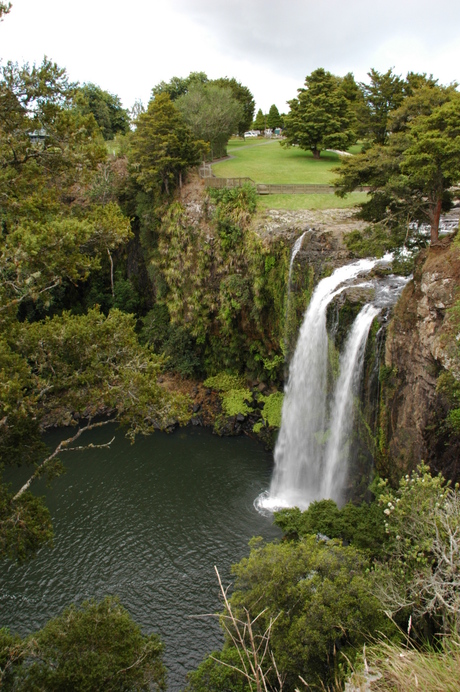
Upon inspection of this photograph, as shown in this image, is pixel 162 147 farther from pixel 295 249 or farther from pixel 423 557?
pixel 423 557

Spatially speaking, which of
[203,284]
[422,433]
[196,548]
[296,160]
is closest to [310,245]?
[203,284]

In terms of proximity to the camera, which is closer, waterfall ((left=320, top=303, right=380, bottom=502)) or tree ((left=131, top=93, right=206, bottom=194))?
waterfall ((left=320, top=303, right=380, bottom=502))

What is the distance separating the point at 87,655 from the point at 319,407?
13864 mm

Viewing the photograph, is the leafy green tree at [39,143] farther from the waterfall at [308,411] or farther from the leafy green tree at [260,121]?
the leafy green tree at [260,121]

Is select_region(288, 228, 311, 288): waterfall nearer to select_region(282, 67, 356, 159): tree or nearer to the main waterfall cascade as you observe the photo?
the main waterfall cascade

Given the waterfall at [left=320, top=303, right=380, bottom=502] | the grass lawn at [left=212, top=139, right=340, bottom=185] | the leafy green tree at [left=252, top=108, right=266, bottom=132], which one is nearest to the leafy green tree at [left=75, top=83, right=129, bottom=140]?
the grass lawn at [left=212, top=139, right=340, bottom=185]

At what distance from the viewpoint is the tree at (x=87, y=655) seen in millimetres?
9180

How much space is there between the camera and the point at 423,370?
14.8m

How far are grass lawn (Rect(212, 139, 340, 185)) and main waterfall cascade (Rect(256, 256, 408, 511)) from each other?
14568 mm

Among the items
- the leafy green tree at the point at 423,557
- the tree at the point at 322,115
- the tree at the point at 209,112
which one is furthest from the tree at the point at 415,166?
the tree at the point at 322,115

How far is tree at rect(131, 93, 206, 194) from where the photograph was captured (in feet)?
98.5

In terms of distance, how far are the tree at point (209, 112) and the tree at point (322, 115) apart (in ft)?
17.2

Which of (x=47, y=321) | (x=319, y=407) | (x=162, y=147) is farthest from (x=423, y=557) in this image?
(x=162, y=147)

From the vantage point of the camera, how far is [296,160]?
137 feet
